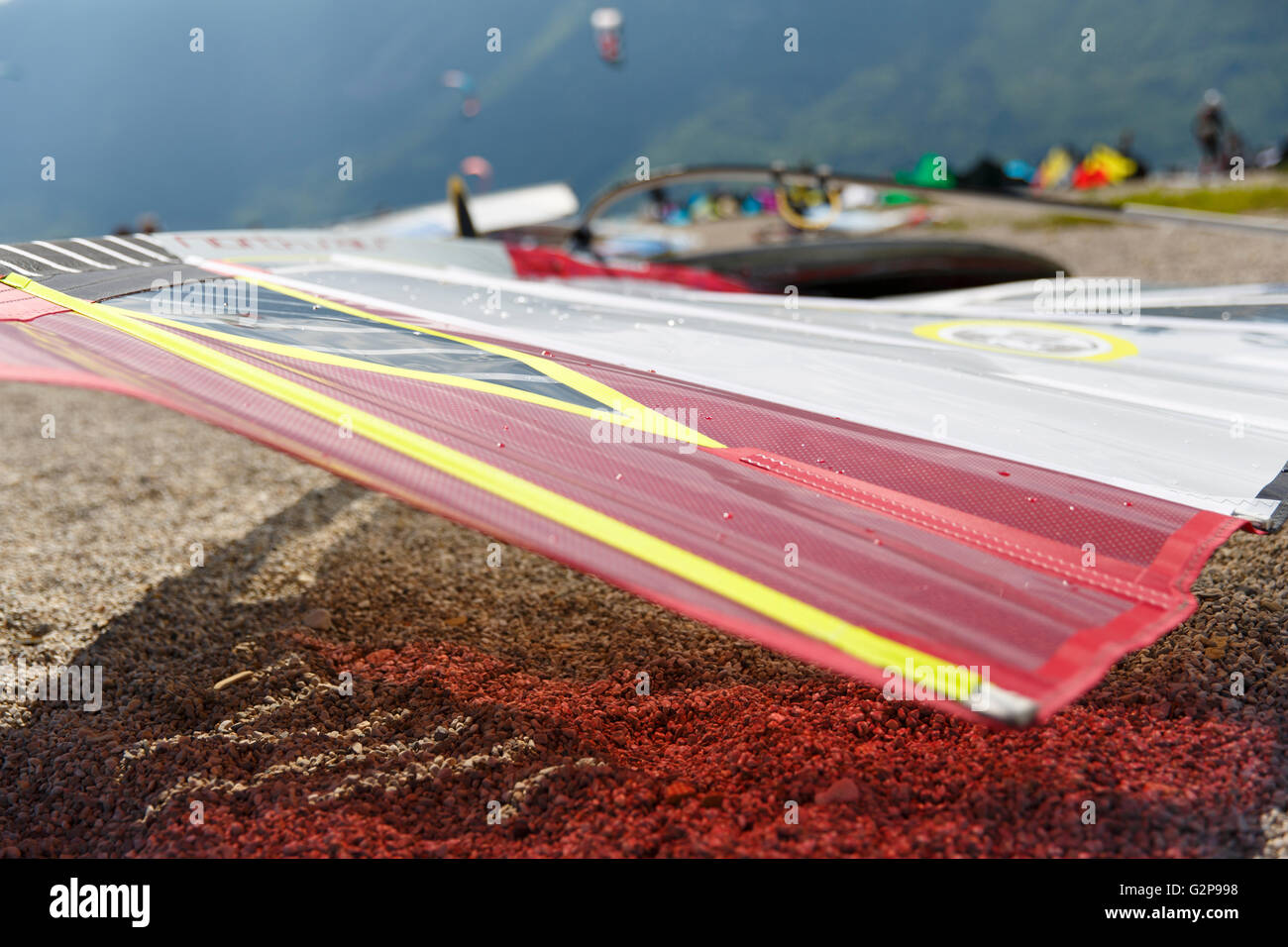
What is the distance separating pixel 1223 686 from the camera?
173 cm

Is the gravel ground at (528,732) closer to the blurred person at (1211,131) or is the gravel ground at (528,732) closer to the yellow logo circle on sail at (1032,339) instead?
the yellow logo circle on sail at (1032,339)

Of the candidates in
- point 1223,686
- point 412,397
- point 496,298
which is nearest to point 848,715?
point 1223,686

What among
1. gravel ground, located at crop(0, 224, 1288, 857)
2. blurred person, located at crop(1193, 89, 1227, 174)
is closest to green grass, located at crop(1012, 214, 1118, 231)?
blurred person, located at crop(1193, 89, 1227, 174)

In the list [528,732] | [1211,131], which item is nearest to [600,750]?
[528,732]

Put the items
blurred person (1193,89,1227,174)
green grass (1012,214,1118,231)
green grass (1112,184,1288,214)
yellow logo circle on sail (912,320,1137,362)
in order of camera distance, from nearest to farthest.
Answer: yellow logo circle on sail (912,320,1137,362), green grass (1112,184,1288,214), green grass (1012,214,1118,231), blurred person (1193,89,1227,174)

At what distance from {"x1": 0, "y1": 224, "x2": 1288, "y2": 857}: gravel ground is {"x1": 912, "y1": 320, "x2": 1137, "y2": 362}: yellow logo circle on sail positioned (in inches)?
27.5

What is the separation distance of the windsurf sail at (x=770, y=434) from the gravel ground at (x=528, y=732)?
43 cm

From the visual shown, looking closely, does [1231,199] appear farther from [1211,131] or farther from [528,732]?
[528,732]

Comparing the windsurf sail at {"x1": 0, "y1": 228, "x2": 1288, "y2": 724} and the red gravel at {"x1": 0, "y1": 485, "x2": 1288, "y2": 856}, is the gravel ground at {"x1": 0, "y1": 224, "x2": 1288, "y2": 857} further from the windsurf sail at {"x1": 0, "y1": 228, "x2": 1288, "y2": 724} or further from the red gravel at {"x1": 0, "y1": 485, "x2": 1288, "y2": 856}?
the windsurf sail at {"x1": 0, "y1": 228, "x2": 1288, "y2": 724}

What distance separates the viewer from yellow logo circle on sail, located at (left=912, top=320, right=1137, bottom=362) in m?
2.53
